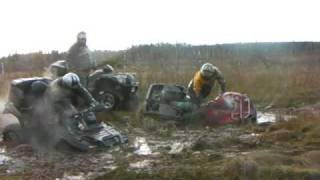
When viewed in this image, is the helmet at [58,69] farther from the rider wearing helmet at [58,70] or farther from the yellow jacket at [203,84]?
the yellow jacket at [203,84]

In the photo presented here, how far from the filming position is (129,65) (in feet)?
94.5

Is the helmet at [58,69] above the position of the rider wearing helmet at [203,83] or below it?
above

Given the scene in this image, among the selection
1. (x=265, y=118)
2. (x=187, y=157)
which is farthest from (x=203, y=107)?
(x=187, y=157)

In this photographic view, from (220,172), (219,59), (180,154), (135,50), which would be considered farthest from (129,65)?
(220,172)

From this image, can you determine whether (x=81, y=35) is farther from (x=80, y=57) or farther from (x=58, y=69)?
(x=58, y=69)

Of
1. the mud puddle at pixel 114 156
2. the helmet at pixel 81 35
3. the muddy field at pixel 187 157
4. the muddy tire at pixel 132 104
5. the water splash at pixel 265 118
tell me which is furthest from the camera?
the muddy tire at pixel 132 104

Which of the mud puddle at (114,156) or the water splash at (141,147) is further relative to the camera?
the water splash at (141,147)

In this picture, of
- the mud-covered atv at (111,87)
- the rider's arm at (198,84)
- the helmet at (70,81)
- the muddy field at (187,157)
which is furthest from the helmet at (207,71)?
the helmet at (70,81)

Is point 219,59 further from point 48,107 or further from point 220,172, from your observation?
point 220,172

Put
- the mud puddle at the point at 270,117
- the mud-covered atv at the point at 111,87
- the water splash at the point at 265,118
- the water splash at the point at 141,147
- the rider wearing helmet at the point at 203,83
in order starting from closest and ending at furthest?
1. the water splash at the point at 141,147
2. the mud puddle at the point at 270,117
3. the water splash at the point at 265,118
4. the rider wearing helmet at the point at 203,83
5. the mud-covered atv at the point at 111,87

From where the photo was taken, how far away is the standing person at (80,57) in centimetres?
1662

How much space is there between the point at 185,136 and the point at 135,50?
921 inches

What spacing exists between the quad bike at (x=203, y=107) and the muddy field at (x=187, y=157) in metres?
0.71

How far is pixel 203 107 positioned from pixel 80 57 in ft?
11.7
